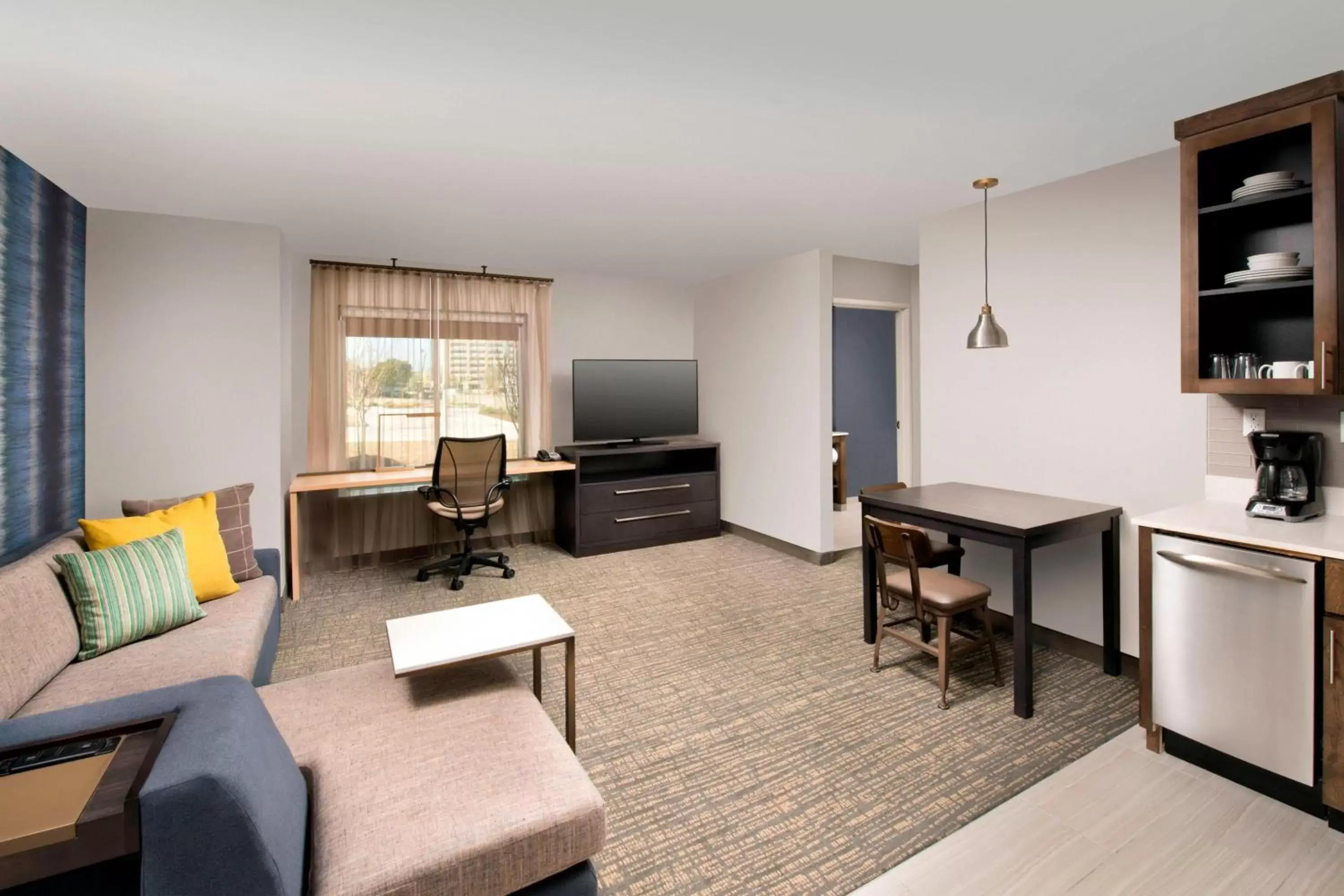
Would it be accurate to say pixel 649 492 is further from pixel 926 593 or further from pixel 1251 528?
pixel 1251 528

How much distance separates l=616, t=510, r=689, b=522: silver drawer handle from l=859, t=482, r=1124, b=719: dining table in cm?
239

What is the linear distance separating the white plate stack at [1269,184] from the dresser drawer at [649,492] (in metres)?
4.05

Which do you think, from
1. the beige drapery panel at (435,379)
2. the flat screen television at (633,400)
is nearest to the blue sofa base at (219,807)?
the beige drapery panel at (435,379)

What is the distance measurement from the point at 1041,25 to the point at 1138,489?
6.76 feet

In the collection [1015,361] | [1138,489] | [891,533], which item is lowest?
[891,533]

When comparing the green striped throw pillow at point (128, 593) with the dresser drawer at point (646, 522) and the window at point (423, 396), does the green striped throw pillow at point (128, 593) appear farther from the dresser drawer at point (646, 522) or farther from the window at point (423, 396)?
the dresser drawer at point (646, 522)

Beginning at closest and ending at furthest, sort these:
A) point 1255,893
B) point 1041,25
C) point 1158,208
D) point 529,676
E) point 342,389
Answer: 1. point 1255,893
2. point 1041,25
3. point 1158,208
4. point 529,676
5. point 342,389

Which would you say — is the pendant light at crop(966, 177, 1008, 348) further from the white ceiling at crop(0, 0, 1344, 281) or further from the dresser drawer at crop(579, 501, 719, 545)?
the dresser drawer at crop(579, 501, 719, 545)

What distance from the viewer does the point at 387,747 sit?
1.68m

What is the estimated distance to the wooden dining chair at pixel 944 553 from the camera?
10.9 ft

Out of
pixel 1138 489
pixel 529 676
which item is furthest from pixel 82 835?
pixel 1138 489

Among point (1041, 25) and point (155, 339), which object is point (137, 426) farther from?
point (1041, 25)

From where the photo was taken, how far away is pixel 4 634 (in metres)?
1.95

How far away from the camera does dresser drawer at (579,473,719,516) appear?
17.2 ft
